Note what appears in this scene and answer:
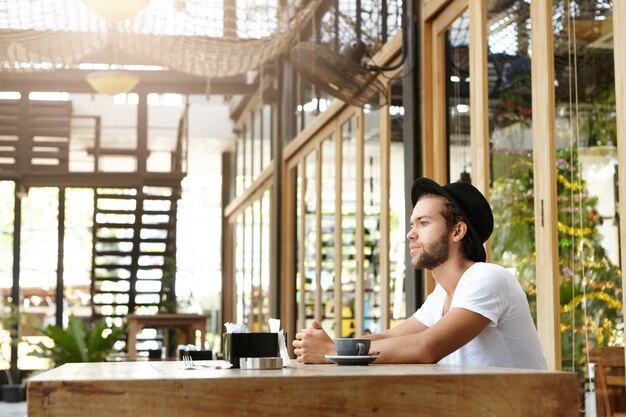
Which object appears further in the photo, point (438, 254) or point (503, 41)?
point (503, 41)

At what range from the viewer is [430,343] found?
2111 millimetres

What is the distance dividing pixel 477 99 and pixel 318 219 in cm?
375

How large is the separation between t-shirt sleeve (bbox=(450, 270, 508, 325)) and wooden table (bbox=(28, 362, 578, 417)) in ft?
1.50

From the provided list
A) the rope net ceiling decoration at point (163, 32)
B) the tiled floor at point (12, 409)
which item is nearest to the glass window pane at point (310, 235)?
the rope net ceiling decoration at point (163, 32)

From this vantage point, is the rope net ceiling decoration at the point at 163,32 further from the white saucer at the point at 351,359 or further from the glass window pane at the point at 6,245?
the glass window pane at the point at 6,245

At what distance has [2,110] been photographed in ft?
44.0

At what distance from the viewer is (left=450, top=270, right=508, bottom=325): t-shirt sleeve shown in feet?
7.13

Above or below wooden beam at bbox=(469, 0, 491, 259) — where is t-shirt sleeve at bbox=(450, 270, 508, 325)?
below

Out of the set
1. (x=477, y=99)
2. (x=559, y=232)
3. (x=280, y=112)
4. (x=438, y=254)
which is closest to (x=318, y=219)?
(x=280, y=112)

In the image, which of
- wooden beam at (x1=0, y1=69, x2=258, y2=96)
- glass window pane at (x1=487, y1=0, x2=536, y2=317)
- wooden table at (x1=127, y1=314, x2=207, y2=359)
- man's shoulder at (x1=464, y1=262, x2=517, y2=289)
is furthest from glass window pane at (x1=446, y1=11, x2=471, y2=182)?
wooden beam at (x1=0, y1=69, x2=258, y2=96)

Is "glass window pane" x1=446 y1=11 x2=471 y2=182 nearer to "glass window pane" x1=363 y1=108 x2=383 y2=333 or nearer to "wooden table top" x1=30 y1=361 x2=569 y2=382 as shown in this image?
"glass window pane" x1=363 y1=108 x2=383 y2=333

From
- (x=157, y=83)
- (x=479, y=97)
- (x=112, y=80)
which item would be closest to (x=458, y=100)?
(x=479, y=97)

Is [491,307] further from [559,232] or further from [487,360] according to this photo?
[559,232]

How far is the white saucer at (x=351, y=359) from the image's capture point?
79.1 inches
